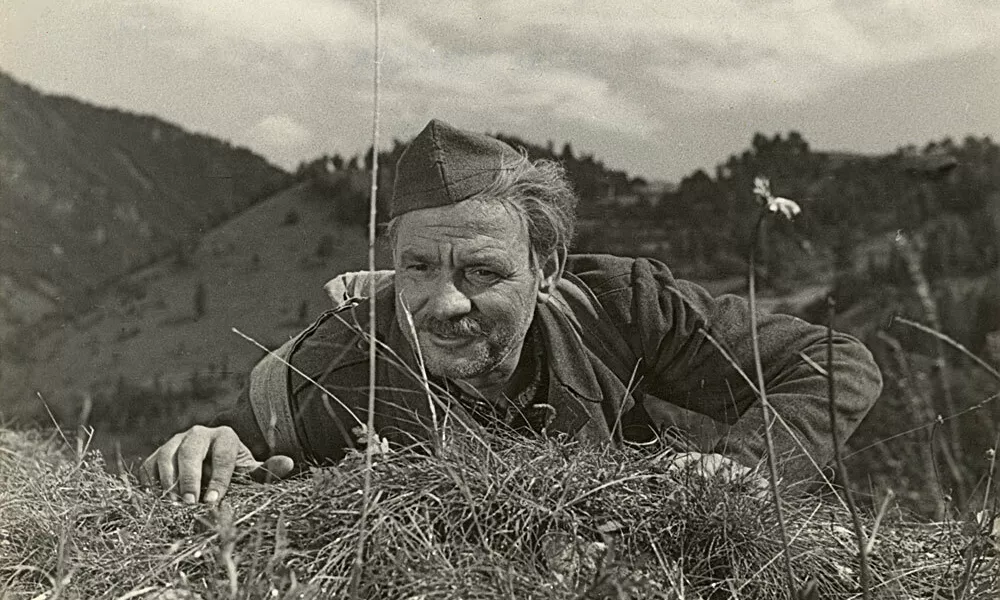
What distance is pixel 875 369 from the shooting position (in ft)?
9.99

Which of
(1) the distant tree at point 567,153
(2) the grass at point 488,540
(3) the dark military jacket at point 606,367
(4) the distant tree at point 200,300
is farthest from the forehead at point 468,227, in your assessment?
(4) the distant tree at point 200,300

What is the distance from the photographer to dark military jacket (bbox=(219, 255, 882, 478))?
2.95 meters

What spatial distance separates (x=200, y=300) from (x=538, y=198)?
1782 mm

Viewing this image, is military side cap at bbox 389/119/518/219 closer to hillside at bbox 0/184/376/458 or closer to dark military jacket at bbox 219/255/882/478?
dark military jacket at bbox 219/255/882/478

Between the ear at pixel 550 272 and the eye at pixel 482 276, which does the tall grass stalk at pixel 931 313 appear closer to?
the ear at pixel 550 272

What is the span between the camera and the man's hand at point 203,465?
2.62 meters

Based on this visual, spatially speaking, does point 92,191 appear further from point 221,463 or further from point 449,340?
point 449,340

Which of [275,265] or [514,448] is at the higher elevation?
[275,265]

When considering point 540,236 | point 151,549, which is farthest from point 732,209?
point 151,549

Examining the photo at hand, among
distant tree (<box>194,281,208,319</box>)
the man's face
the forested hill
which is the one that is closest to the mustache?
the man's face

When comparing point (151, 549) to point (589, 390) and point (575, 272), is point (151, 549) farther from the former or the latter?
point (575, 272)

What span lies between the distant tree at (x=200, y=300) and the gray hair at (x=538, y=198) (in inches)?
52.6

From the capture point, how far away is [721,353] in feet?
9.47

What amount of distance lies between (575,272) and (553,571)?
130 cm
